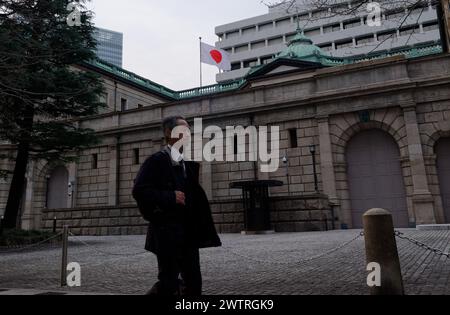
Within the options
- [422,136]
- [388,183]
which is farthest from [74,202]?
[422,136]

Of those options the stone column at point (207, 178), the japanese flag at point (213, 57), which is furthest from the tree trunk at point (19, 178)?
the japanese flag at point (213, 57)

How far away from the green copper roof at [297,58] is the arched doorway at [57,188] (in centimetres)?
1202

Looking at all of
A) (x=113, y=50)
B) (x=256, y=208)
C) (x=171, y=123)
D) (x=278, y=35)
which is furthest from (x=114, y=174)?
(x=113, y=50)

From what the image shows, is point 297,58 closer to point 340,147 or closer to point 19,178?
point 340,147

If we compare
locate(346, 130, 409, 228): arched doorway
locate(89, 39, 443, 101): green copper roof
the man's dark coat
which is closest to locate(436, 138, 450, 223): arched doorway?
locate(346, 130, 409, 228): arched doorway

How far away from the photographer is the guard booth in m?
18.0

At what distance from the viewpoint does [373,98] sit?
22.0 m

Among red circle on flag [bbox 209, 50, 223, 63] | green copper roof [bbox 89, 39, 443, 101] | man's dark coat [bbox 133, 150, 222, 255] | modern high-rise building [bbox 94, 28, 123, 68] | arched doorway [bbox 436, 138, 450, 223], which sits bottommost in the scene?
man's dark coat [bbox 133, 150, 222, 255]

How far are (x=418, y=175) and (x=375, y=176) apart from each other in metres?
2.38

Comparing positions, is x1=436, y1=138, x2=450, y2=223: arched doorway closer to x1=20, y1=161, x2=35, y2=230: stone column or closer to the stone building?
the stone building

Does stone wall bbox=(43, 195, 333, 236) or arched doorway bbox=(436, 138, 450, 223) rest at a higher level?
arched doorway bbox=(436, 138, 450, 223)

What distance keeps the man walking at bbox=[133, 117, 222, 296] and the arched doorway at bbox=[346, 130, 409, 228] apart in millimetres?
20147
